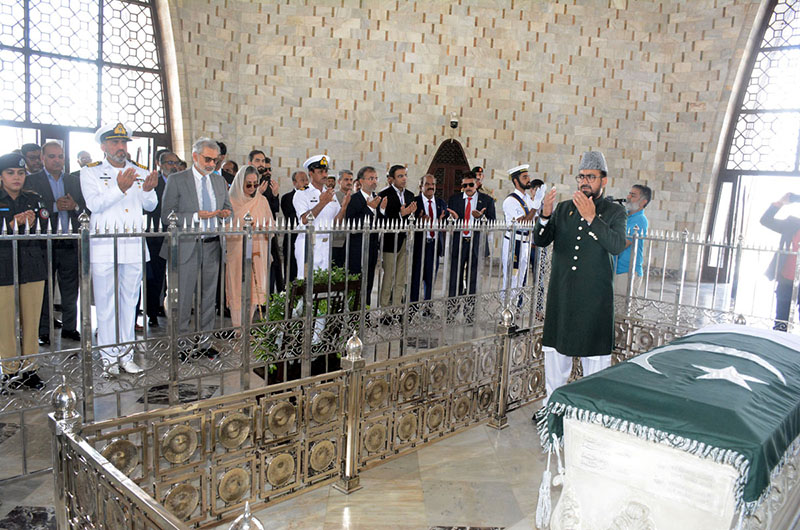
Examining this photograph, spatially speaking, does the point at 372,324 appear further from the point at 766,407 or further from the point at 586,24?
the point at 586,24

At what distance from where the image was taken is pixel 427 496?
331cm

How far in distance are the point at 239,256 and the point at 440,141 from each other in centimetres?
742

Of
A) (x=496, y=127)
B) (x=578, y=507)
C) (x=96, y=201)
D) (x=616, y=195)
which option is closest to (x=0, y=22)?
(x=96, y=201)

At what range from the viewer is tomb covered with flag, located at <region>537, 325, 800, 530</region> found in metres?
2.09

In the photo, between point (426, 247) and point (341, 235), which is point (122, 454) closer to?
point (341, 235)

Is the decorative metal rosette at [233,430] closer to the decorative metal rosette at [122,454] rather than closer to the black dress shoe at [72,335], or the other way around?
the decorative metal rosette at [122,454]

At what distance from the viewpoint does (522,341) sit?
15.4 ft

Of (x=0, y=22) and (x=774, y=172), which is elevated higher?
(x=0, y=22)

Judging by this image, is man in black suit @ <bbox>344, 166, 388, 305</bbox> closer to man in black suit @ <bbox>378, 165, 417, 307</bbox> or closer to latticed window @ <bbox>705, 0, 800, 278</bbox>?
man in black suit @ <bbox>378, 165, 417, 307</bbox>

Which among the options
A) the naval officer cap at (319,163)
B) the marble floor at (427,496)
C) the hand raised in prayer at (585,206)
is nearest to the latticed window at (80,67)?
the naval officer cap at (319,163)

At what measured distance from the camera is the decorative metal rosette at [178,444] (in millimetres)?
2678

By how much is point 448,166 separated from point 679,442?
1052 cm

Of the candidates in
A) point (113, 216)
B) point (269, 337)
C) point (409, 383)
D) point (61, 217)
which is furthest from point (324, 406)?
point (61, 217)

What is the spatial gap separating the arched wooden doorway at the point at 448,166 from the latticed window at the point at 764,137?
5418 millimetres
